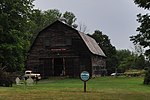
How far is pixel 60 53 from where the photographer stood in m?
68.3

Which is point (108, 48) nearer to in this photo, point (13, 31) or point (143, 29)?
point (13, 31)

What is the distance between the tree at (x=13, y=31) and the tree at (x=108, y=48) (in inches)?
1693

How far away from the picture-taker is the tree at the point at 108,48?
9725cm

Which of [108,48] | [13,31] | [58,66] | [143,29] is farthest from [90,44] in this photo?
[143,29]

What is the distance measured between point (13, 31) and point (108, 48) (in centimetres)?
5010

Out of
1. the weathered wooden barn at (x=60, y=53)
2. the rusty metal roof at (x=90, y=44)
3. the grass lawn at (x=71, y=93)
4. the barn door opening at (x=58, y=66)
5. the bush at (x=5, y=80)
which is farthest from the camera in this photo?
the barn door opening at (x=58, y=66)

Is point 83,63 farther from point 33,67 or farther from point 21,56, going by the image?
point 21,56

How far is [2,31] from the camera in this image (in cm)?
5256

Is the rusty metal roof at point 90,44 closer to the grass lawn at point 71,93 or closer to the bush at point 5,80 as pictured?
the bush at point 5,80

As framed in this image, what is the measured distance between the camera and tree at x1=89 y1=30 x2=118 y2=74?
97250 millimetres

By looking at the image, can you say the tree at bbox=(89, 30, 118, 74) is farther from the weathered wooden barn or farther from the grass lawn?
the grass lawn

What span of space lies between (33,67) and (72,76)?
754 centimetres

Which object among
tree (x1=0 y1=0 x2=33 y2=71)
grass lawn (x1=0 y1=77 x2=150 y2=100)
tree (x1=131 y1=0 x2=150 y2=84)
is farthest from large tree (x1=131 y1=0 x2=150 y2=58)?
tree (x1=0 y1=0 x2=33 y2=71)

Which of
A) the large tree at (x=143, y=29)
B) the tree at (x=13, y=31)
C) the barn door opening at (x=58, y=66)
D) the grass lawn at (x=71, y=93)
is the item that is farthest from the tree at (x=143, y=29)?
the barn door opening at (x=58, y=66)
